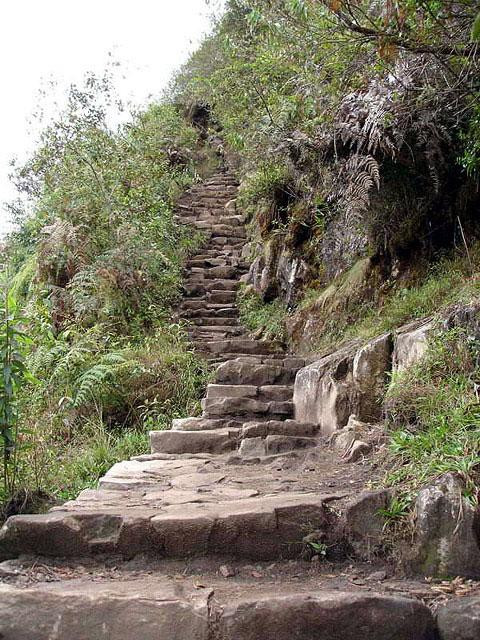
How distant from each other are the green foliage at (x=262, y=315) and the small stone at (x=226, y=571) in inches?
189

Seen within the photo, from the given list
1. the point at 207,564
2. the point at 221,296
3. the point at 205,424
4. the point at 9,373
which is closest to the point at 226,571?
the point at 207,564

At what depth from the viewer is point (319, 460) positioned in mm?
3787

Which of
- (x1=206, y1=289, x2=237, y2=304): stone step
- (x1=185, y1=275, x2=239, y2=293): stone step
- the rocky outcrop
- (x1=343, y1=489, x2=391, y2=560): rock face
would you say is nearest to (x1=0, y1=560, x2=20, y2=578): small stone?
(x1=343, y1=489, x2=391, y2=560): rock face

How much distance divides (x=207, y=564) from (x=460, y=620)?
1047 mm

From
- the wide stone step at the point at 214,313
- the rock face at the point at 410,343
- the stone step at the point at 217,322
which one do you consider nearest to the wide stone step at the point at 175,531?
the rock face at the point at 410,343

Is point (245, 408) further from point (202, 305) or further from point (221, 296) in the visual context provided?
point (221, 296)

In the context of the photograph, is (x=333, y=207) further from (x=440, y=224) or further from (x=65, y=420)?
(x=65, y=420)

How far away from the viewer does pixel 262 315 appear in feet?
25.5

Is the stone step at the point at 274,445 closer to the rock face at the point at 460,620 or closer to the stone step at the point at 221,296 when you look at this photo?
the rock face at the point at 460,620

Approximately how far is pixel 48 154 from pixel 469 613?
9.50 metres

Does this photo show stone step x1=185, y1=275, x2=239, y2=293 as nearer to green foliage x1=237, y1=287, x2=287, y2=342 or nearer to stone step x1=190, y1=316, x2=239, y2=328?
green foliage x1=237, y1=287, x2=287, y2=342

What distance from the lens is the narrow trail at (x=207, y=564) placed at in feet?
6.28

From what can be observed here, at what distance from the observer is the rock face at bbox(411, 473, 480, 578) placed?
211cm

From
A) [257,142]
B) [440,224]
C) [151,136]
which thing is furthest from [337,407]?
[151,136]
